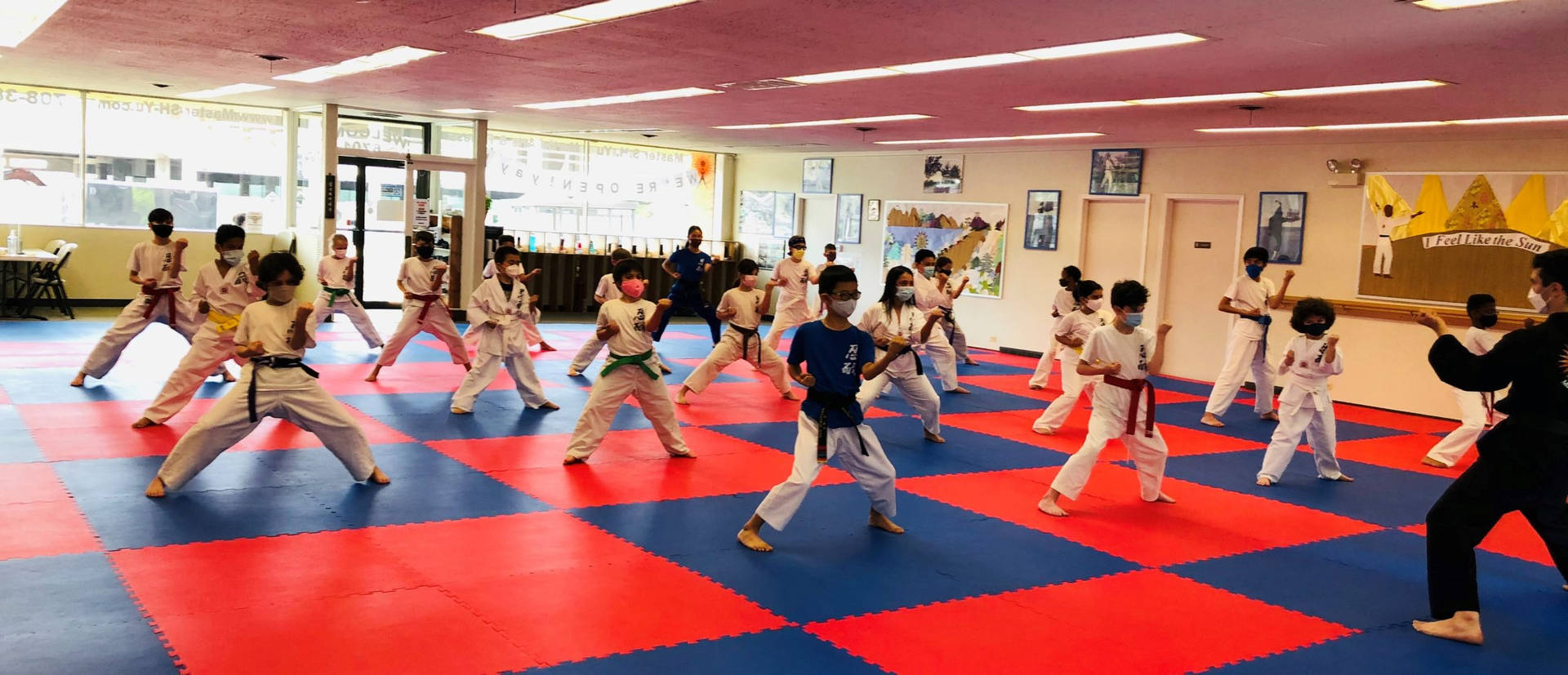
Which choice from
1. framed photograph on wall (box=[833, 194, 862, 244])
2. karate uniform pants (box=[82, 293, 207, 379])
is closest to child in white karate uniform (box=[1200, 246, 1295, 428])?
framed photograph on wall (box=[833, 194, 862, 244])

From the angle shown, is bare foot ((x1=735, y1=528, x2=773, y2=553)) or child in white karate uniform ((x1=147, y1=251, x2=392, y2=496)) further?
child in white karate uniform ((x1=147, y1=251, x2=392, y2=496))

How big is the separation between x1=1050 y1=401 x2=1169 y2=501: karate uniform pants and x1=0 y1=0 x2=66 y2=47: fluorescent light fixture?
7.05 metres

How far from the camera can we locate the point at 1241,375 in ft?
34.3

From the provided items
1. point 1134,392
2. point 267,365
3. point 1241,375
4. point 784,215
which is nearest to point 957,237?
point 784,215

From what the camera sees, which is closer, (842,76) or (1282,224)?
(842,76)

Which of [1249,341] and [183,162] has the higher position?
[183,162]

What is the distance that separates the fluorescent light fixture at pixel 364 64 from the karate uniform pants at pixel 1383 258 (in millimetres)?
9525

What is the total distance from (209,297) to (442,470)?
9.04 feet

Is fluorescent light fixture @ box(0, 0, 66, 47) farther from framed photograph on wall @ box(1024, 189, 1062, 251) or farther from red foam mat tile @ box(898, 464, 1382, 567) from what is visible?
framed photograph on wall @ box(1024, 189, 1062, 251)

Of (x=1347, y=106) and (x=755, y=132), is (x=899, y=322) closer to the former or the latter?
(x=1347, y=106)

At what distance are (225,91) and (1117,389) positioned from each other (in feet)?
37.1

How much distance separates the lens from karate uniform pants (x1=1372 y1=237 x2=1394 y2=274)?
11.9 m

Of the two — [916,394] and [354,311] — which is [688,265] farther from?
[916,394]

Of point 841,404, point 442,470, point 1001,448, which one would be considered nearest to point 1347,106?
point 1001,448
